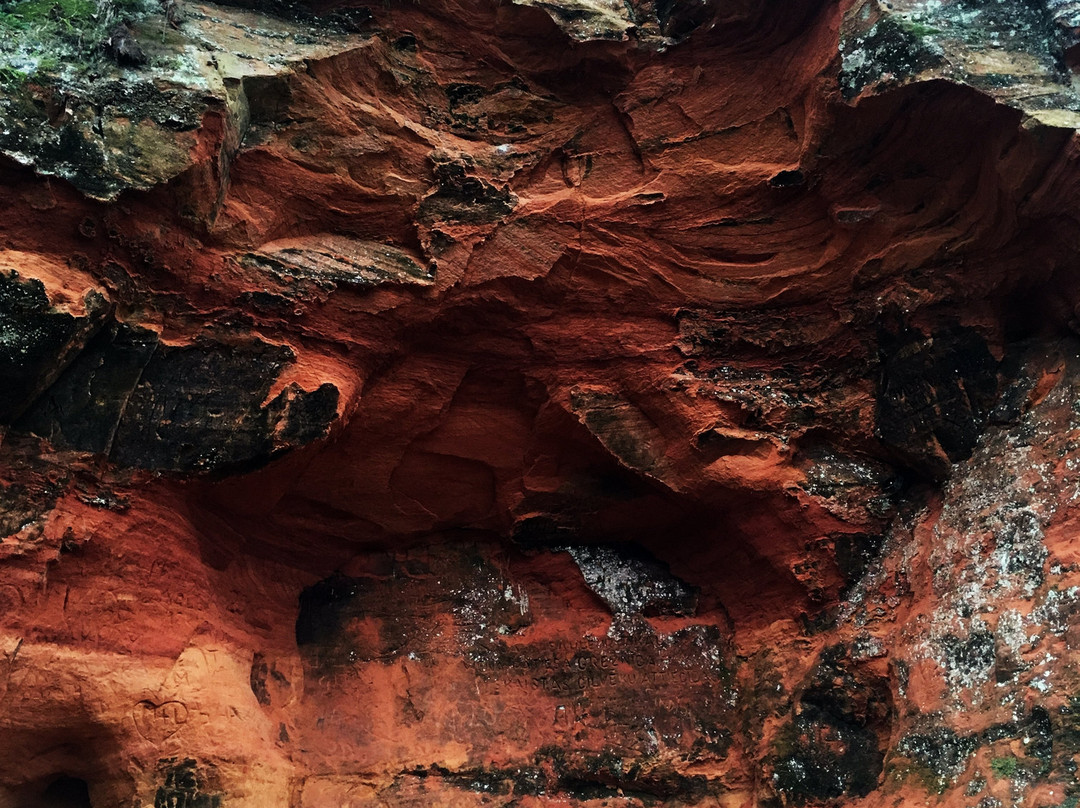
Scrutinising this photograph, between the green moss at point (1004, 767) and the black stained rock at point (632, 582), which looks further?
the black stained rock at point (632, 582)

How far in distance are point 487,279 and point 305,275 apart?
1.21m

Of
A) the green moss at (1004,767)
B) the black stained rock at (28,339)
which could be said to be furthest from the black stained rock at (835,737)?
the black stained rock at (28,339)

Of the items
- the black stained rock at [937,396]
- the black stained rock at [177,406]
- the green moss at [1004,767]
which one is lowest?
the green moss at [1004,767]

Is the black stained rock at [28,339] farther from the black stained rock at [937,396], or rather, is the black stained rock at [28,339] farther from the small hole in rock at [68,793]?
the black stained rock at [937,396]

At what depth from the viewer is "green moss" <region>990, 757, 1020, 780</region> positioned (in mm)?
4207

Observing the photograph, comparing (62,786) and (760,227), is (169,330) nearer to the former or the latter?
(62,786)

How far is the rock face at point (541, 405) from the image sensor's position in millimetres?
4695

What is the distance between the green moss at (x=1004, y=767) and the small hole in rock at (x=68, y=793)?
5.21 metres

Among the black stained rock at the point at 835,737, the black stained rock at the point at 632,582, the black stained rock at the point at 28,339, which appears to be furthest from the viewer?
the black stained rock at the point at 632,582

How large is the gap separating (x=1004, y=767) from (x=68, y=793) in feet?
17.8

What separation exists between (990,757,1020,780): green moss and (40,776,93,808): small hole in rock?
5.21 meters

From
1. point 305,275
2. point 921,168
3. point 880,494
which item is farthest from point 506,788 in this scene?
point 921,168

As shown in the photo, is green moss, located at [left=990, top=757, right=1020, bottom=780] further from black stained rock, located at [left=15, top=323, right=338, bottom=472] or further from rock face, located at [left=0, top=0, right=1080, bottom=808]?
black stained rock, located at [left=15, top=323, right=338, bottom=472]

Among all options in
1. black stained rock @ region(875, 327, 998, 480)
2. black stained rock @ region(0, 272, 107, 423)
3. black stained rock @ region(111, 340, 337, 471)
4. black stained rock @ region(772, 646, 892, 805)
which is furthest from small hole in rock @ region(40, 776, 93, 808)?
black stained rock @ region(875, 327, 998, 480)
